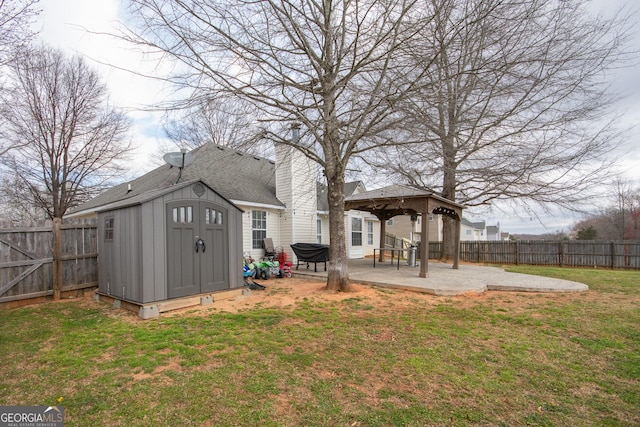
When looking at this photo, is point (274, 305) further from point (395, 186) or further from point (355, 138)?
point (395, 186)

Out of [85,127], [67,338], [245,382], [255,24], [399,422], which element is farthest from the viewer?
[85,127]

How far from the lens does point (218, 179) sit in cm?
1120

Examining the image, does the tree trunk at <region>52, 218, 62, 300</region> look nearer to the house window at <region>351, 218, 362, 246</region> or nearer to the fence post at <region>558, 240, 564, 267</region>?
the house window at <region>351, 218, 362, 246</region>

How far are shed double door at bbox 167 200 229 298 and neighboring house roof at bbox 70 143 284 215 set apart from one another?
377 cm

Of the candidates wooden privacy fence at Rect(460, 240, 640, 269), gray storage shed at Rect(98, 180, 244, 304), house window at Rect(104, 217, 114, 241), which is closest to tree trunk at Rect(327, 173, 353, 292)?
gray storage shed at Rect(98, 180, 244, 304)

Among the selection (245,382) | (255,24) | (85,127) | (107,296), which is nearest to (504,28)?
(255,24)

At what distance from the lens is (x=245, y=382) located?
2902 mm

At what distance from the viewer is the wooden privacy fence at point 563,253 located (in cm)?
1271

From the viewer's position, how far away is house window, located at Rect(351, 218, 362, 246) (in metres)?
16.0

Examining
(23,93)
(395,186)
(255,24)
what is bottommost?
(395,186)

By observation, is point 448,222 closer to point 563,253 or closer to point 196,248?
point 563,253

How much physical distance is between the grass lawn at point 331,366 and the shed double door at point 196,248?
2.12 feet

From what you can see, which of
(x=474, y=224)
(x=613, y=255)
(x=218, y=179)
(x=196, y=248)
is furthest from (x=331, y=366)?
(x=474, y=224)

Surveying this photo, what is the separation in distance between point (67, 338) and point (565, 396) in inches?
240
